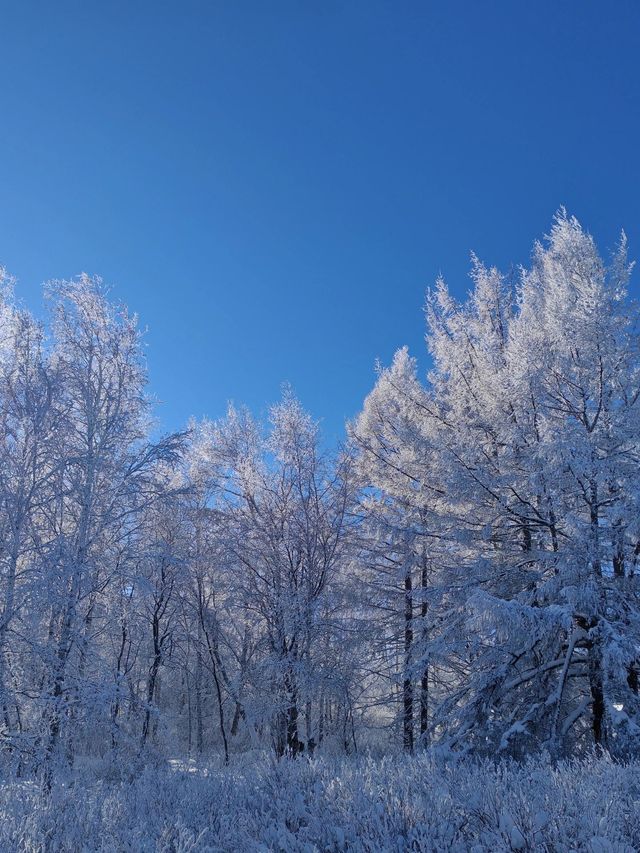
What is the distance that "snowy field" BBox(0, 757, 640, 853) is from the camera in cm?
360

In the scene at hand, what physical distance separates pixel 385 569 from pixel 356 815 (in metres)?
8.93

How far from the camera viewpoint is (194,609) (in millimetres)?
16875

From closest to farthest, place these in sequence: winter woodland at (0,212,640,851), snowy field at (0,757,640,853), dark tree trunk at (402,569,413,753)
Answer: snowy field at (0,757,640,853) → winter woodland at (0,212,640,851) → dark tree trunk at (402,569,413,753)

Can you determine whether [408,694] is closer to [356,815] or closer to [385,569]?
[385,569]

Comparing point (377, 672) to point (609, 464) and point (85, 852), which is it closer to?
point (609, 464)

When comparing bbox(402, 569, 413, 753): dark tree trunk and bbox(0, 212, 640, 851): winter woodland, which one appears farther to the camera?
bbox(402, 569, 413, 753): dark tree trunk

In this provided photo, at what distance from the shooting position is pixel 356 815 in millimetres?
4141

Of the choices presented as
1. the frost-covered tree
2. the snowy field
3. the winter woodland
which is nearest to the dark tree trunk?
the winter woodland

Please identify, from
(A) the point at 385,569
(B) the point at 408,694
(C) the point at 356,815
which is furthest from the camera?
(A) the point at 385,569

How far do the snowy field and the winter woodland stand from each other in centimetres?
3

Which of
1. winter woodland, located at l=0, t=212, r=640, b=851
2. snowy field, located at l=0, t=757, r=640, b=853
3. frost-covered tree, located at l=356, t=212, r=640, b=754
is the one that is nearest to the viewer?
snowy field, located at l=0, t=757, r=640, b=853

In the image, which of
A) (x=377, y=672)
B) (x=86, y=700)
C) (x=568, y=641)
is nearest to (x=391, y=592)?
(x=377, y=672)

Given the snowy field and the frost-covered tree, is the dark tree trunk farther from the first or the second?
the snowy field

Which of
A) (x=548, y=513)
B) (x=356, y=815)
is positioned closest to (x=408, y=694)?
(x=548, y=513)
